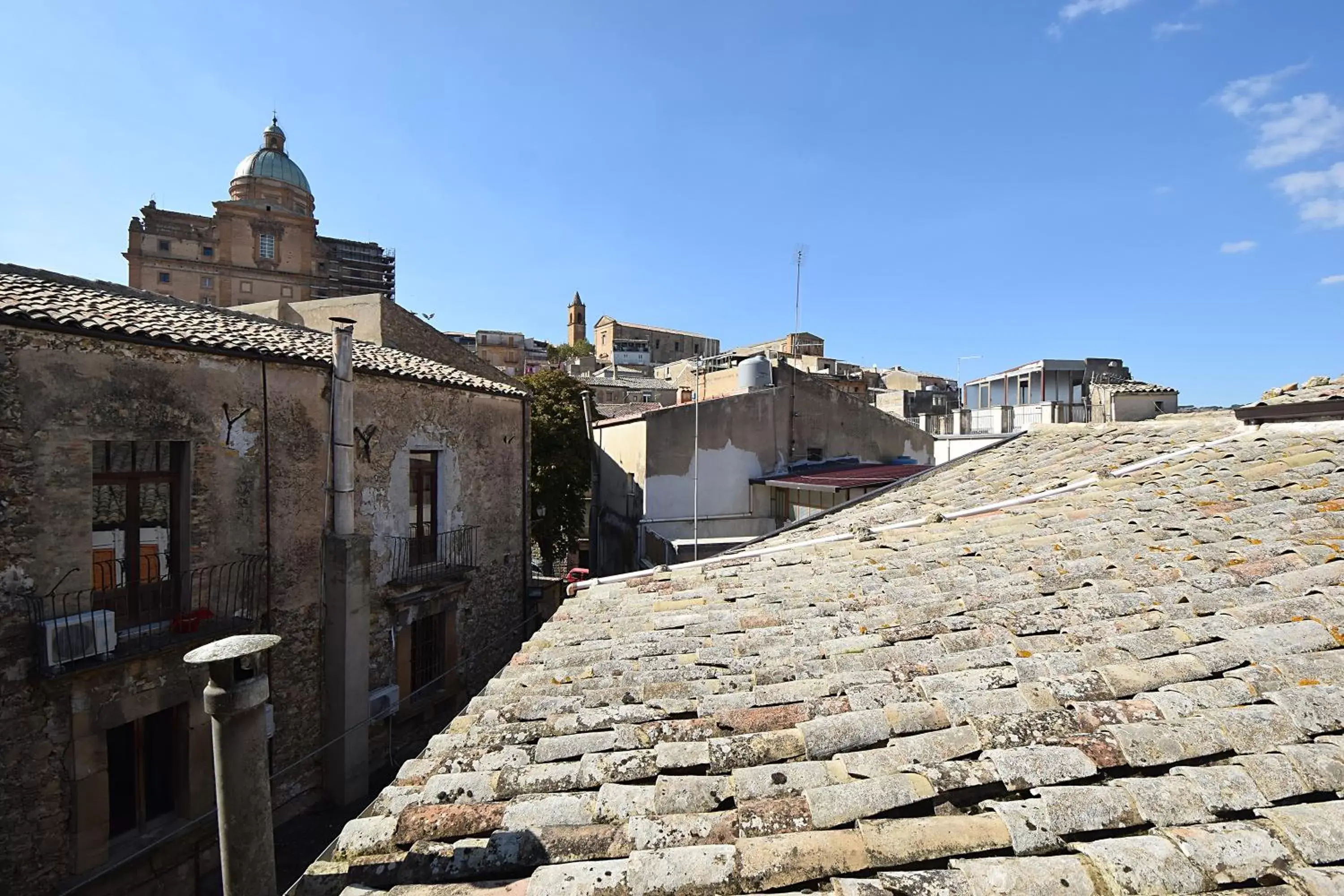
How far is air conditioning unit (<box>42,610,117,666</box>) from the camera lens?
718 centimetres

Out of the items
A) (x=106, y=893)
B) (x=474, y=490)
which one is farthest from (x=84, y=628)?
(x=474, y=490)

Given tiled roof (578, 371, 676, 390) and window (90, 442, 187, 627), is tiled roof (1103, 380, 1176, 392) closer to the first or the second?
window (90, 442, 187, 627)

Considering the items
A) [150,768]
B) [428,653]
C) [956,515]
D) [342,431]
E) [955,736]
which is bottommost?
[150,768]

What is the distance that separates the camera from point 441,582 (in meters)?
13.0

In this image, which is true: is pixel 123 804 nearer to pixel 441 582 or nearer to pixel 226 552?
pixel 226 552

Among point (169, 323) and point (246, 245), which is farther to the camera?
point (246, 245)

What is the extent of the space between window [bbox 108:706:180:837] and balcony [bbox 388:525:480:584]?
3.94 m

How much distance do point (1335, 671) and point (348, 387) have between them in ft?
38.4

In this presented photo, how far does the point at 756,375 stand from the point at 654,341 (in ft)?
195

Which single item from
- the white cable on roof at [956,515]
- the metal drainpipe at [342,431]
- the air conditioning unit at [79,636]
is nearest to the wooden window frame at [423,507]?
the metal drainpipe at [342,431]

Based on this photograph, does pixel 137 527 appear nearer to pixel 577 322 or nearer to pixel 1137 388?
pixel 1137 388

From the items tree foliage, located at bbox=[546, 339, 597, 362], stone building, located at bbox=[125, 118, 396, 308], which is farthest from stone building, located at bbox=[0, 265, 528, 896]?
tree foliage, located at bbox=[546, 339, 597, 362]

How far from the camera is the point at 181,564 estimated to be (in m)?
9.02

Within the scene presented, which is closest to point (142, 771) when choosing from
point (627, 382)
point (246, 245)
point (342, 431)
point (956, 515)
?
point (342, 431)
